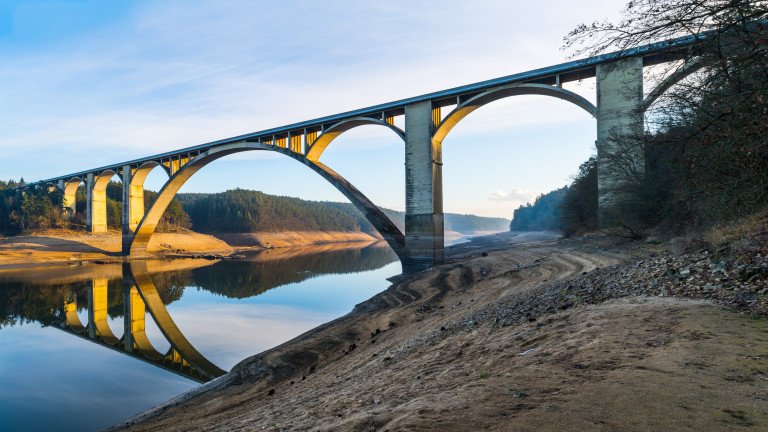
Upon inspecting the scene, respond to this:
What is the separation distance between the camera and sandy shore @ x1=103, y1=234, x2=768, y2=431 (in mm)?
2789

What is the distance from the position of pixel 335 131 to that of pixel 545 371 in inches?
1130

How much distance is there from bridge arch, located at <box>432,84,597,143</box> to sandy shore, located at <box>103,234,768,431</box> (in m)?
15.1

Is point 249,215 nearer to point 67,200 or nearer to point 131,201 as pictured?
point 67,200

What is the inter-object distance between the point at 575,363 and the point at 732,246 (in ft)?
17.0

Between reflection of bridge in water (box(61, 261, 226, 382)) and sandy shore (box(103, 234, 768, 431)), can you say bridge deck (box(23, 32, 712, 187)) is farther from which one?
reflection of bridge in water (box(61, 261, 226, 382))

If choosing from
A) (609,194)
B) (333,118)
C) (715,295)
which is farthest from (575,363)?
(333,118)

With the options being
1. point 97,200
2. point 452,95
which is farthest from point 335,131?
point 97,200

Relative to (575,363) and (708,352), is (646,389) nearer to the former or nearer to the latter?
(575,363)

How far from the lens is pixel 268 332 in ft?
48.7

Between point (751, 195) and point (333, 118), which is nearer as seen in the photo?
point (751, 195)

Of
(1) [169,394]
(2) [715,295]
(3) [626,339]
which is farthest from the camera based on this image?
(1) [169,394]

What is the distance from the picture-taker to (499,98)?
80.3 feet

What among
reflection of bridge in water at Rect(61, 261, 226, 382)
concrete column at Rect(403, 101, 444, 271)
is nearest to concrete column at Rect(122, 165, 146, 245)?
reflection of bridge in water at Rect(61, 261, 226, 382)

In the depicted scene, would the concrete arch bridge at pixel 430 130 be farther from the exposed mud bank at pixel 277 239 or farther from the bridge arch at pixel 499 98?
the exposed mud bank at pixel 277 239
